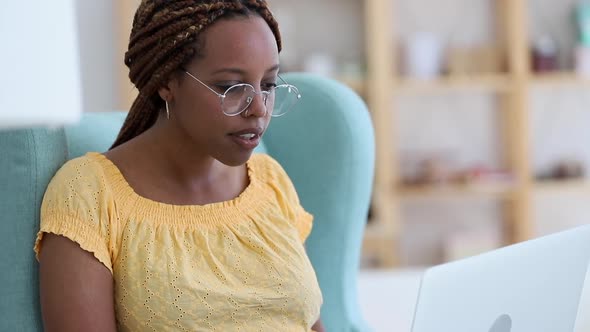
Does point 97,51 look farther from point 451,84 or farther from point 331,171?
point 331,171

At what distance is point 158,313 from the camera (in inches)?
53.4

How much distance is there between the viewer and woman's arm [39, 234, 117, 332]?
127 centimetres

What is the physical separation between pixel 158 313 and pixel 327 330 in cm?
58

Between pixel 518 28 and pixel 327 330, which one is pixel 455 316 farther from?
pixel 518 28

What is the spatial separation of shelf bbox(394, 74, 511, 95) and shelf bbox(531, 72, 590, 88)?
130 millimetres

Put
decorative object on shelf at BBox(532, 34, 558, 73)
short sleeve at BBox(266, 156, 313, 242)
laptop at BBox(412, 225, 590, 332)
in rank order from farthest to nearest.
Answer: decorative object on shelf at BBox(532, 34, 558, 73) < short sleeve at BBox(266, 156, 313, 242) < laptop at BBox(412, 225, 590, 332)

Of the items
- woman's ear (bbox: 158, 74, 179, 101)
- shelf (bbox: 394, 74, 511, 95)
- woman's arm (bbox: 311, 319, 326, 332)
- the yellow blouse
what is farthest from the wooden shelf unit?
woman's ear (bbox: 158, 74, 179, 101)

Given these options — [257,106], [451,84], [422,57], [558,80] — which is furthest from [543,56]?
[257,106]

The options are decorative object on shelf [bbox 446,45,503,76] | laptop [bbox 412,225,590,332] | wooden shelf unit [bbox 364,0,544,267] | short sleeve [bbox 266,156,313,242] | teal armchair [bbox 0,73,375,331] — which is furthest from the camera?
decorative object on shelf [bbox 446,45,503,76]

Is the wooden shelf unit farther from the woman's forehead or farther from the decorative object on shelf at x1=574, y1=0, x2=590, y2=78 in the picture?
the woman's forehead

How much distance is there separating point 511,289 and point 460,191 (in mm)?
3023

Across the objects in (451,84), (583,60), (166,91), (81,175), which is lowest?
(451,84)

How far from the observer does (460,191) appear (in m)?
4.23

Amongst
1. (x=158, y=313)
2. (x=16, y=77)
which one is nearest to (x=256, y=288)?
(x=158, y=313)
